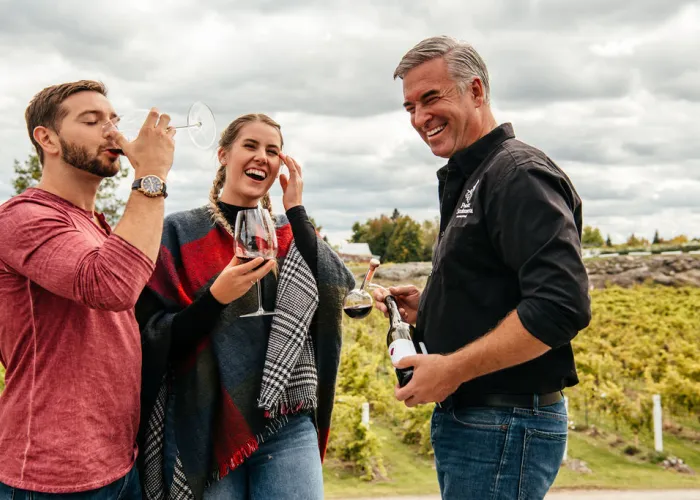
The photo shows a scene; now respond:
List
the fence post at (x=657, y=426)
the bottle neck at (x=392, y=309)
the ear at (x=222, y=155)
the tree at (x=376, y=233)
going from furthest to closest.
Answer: the tree at (x=376, y=233), the fence post at (x=657, y=426), the ear at (x=222, y=155), the bottle neck at (x=392, y=309)

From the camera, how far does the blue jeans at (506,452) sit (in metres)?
2.09

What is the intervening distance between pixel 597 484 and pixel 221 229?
5.25m

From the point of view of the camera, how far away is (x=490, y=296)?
2.09 metres

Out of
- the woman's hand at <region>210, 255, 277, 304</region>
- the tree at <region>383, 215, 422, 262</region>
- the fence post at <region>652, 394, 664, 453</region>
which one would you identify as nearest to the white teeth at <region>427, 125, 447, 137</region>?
the woman's hand at <region>210, 255, 277, 304</region>

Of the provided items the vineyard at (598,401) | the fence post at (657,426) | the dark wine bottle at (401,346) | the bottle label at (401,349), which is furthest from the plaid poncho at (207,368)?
the fence post at (657,426)

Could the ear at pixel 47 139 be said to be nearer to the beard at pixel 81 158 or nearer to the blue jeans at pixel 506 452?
the beard at pixel 81 158

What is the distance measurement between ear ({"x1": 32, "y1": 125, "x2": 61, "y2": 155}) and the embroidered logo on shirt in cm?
134

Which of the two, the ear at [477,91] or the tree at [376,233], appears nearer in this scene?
the ear at [477,91]

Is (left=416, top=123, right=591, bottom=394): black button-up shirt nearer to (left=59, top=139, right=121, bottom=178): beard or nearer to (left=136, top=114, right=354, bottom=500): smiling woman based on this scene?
(left=136, top=114, right=354, bottom=500): smiling woman

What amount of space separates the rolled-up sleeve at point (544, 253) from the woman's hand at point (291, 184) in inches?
45.7

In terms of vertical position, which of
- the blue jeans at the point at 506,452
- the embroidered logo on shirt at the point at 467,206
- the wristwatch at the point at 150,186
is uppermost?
the embroidered logo on shirt at the point at 467,206

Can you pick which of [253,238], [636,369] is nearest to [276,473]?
[253,238]

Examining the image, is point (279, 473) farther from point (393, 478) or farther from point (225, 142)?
point (393, 478)

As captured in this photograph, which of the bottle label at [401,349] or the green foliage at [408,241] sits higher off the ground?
the green foliage at [408,241]
